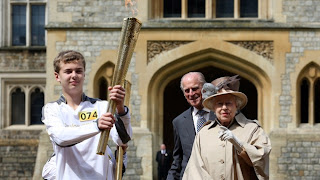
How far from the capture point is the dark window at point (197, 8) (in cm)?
1535

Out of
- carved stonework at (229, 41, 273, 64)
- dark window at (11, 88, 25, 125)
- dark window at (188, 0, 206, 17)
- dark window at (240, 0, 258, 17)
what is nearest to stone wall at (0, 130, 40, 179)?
dark window at (11, 88, 25, 125)

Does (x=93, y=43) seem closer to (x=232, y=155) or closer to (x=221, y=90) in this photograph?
(x=221, y=90)

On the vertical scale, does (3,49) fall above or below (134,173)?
above

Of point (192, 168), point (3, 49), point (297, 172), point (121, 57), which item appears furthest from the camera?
point (3, 49)

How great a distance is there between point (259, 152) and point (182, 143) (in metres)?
1.55

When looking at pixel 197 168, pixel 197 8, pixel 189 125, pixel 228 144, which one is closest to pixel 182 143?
pixel 189 125

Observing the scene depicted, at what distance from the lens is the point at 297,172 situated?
14.6 m

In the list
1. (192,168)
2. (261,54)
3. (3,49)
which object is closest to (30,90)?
(3,49)

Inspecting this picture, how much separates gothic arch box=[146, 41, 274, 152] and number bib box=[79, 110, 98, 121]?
10.3m

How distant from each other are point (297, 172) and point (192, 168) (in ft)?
32.6

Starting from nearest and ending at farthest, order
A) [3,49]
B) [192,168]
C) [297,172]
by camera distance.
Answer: [192,168]
[297,172]
[3,49]

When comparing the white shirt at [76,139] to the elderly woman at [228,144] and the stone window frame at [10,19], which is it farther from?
the stone window frame at [10,19]

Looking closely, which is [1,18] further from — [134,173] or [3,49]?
[134,173]

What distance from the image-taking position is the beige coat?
4.73m
